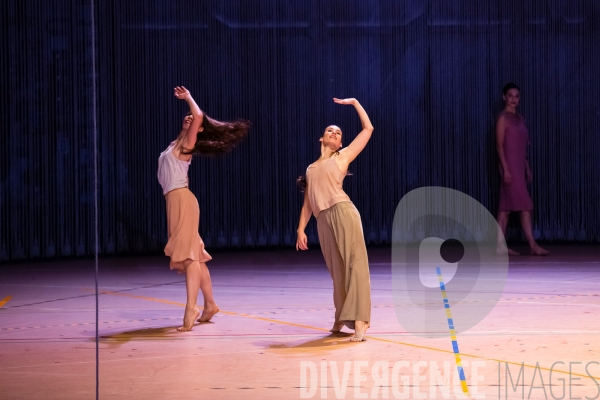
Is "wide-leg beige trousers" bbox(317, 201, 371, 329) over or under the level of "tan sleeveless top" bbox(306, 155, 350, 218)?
under

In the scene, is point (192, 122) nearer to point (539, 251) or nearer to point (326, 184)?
point (326, 184)

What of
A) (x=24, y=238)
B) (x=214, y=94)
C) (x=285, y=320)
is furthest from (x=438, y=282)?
(x=24, y=238)

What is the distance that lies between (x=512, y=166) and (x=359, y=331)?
542 cm

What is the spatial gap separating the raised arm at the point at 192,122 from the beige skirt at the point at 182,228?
32 centimetres

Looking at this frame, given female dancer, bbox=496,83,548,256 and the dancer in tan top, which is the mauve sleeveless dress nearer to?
female dancer, bbox=496,83,548,256

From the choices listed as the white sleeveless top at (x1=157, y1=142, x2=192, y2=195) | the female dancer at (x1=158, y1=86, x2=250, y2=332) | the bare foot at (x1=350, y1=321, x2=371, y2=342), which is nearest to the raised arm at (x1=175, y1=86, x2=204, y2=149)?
the female dancer at (x1=158, y1=86, x2=250, y2=332)

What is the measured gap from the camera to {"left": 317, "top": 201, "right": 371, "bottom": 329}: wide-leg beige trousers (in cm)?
568

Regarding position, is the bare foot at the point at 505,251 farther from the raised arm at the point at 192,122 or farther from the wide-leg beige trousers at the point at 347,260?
the raised arm at the point at 192,122

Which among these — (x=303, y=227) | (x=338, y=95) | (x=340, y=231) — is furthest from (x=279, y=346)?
(x=338, y=95)

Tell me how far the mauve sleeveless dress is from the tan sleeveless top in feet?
16.3

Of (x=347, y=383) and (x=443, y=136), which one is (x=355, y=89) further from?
(x=347, y=383)

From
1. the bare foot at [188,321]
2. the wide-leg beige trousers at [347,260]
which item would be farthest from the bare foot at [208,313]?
the wide-leg beige trousers at [347,260]

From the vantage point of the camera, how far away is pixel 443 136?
38.0 ft

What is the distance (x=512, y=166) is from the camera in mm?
10484
